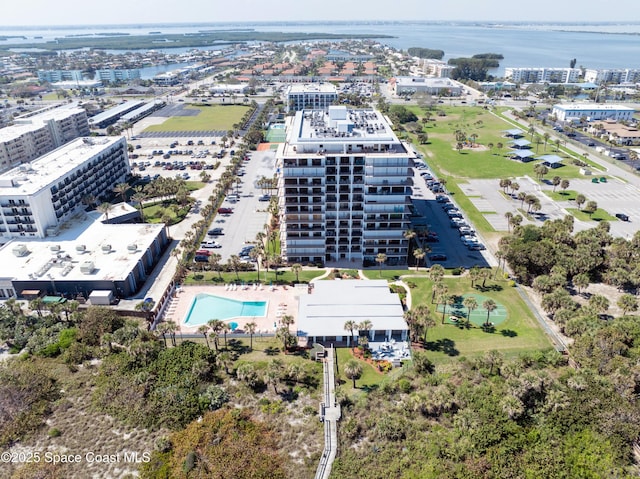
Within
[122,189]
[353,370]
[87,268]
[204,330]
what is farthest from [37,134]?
[353,370]

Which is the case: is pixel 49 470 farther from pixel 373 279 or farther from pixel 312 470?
pixel 373 279

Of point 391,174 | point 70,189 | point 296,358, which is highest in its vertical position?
point 391,174

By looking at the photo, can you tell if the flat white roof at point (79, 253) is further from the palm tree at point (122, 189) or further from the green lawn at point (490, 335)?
the green lawn at point (490, 335)

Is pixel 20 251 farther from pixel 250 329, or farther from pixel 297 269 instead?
pixel 297 269

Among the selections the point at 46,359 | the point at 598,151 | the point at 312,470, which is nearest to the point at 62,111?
the point at 46,359

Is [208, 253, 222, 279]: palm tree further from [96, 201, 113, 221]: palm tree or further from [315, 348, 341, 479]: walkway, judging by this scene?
[96, 201, 113, 221]: palm tree
